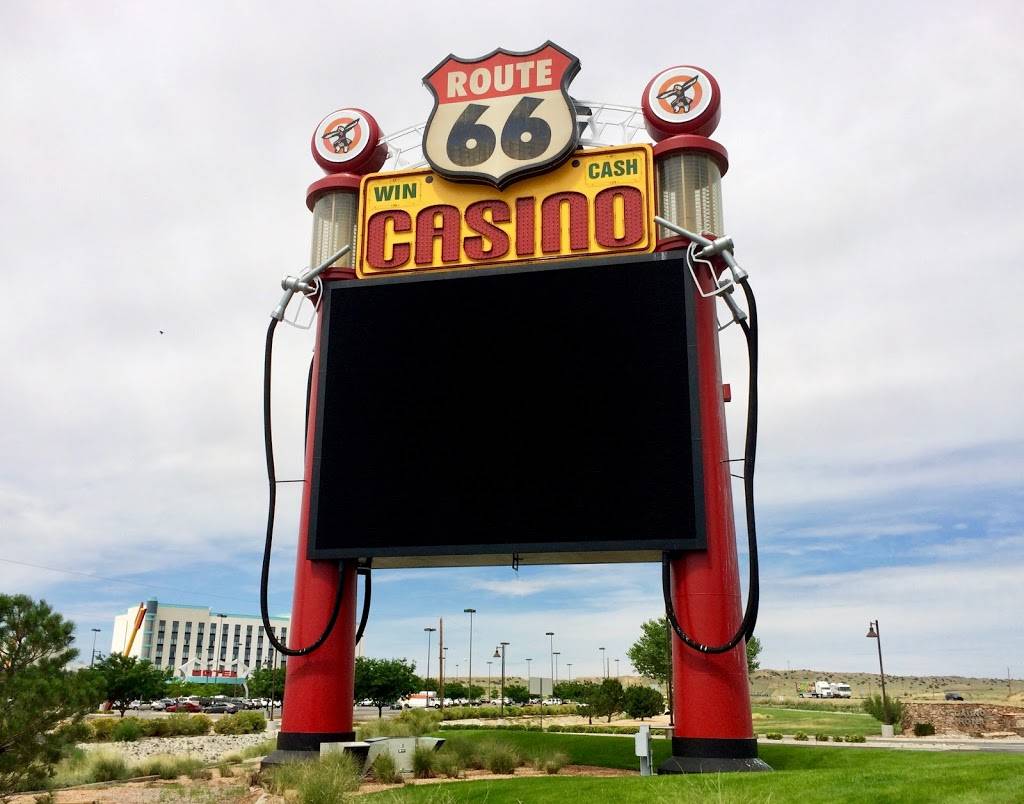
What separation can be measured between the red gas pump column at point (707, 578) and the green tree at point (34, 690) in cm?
1225

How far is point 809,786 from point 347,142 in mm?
21203

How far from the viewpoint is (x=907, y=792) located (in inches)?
484

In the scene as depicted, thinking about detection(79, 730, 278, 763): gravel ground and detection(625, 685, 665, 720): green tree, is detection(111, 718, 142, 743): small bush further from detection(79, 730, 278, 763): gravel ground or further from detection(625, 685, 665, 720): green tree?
detection(625, 685, 665, 720): green tree

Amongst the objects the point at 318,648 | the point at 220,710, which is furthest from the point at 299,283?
the point at 220,710

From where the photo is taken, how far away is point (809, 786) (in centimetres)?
1352

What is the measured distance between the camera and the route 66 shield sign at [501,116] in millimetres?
24250

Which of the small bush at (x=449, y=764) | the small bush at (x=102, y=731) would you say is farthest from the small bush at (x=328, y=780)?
the small bush at (x=102, y=731)

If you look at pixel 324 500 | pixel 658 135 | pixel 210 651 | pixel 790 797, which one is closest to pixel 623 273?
pixel 658 135

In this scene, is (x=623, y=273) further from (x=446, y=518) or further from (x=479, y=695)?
(x=479, y=695)

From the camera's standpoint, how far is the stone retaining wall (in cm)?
4459

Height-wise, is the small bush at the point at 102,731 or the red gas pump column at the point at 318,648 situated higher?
the red gas pump column at the point at 318,648

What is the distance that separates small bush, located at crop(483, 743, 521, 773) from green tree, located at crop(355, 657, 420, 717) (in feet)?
164

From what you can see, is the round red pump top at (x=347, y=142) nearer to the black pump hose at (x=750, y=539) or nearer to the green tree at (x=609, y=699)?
the black pump hose at (x=750, y=539)

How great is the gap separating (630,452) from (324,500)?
7.92 meters
